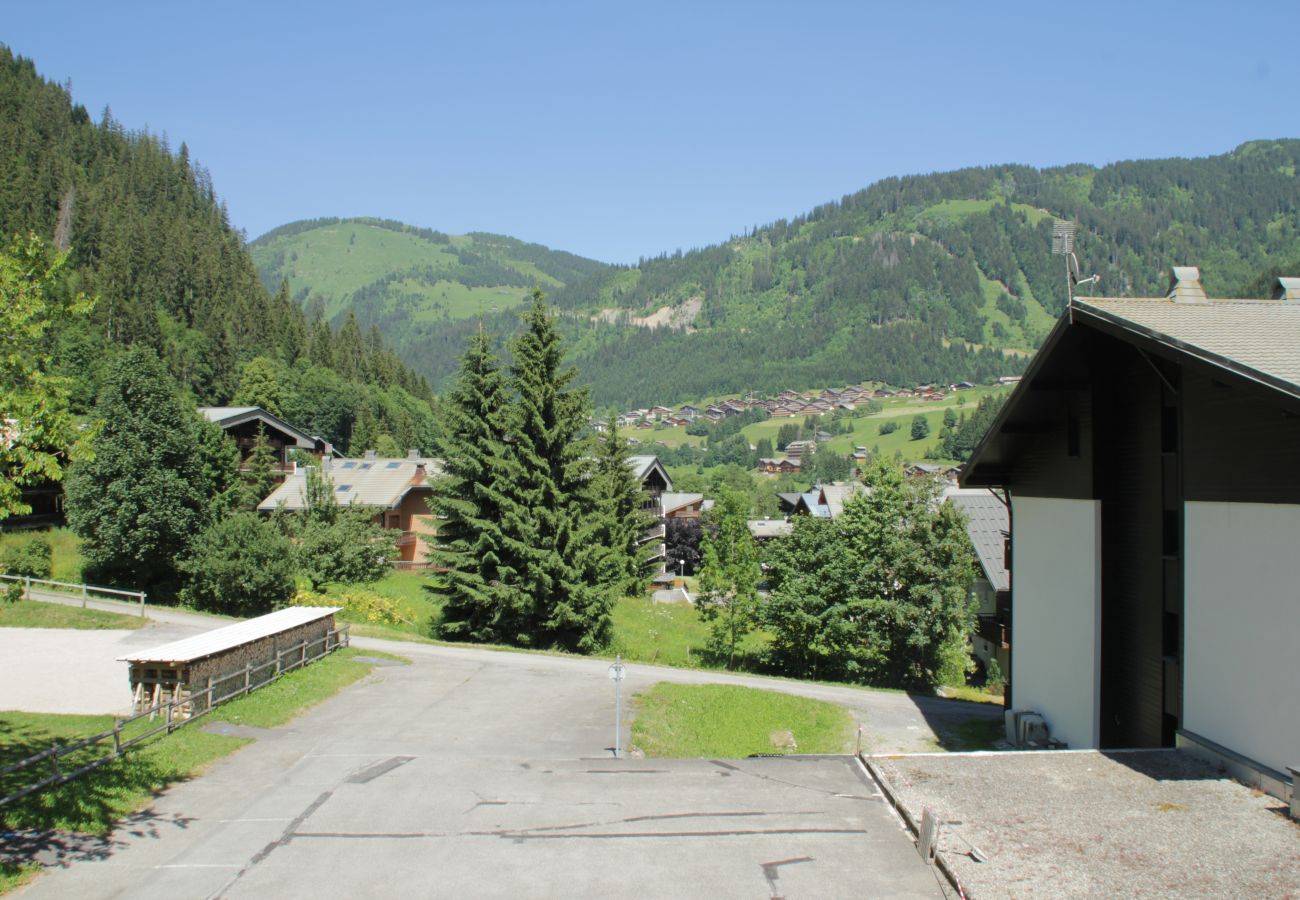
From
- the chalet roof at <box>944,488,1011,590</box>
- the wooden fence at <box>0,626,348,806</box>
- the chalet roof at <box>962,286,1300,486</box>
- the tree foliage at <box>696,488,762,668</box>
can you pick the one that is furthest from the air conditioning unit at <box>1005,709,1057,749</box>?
the chalet roof at <box>944,488,1011,590</box>

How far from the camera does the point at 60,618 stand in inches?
1266

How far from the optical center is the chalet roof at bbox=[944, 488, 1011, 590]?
128 ft

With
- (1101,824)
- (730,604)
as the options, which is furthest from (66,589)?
(1101,824)

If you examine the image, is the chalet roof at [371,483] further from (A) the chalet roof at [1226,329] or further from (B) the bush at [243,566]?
(A) the chalet roof at [1226,329]

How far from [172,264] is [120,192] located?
Result: 2792 cm

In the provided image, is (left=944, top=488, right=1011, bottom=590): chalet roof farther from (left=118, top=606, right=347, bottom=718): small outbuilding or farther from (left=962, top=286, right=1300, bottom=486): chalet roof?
(left=118, top=606, right=347, bottom=718): small outbuilding

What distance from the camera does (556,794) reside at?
1238 cm

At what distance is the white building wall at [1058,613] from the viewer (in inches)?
595

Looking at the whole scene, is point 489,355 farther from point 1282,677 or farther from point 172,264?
point 172,264

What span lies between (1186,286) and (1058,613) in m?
5.91

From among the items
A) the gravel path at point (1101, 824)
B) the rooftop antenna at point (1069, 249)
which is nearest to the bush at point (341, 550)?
the gravel path at point (1101, 824)

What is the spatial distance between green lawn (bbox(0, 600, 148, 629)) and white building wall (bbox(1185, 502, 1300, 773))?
31.7 meters

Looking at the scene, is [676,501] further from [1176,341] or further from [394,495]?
[1176,341]

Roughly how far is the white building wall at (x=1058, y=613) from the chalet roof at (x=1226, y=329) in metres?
3.57
